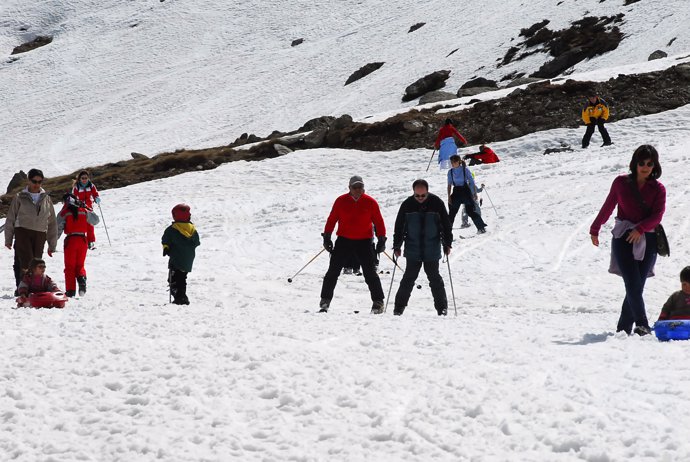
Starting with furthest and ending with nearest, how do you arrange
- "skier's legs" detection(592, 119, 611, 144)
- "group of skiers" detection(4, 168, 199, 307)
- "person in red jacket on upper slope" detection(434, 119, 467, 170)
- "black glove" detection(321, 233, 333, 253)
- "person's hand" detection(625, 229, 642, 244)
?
"skier's legs" detection(592, 119, 611, 144) → "person in red jacket on upper slope" detection(434, 119, 467, 170) → "group of skiers" detection(4, 168, 199, 307) → "black glove" detection(321, 233, 333, 253) → "person's hand" detection(625, 229, 642, 244)

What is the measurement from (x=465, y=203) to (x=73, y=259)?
25.3 ft

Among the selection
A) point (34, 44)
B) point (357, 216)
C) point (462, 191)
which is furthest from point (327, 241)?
point (34, 44)

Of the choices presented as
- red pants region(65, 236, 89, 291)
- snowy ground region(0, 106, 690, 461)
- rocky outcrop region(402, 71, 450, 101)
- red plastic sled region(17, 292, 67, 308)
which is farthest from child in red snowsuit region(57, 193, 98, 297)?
rocky outcrop region(402, 71, 450, 101)

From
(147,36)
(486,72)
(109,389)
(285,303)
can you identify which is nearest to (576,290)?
(285,303)

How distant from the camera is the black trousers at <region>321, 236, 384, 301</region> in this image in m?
9.38

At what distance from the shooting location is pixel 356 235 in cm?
945

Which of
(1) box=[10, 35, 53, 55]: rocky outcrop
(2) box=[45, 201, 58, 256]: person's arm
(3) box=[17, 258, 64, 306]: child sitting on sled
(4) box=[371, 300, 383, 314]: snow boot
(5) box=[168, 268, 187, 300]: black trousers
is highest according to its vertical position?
(1) box=[10, 35, 53, 55]: rocky outcrop

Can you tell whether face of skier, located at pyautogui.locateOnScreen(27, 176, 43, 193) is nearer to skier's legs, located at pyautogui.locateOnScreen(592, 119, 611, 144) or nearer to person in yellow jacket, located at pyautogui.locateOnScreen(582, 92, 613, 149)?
person in yellow jacket, located at pyautogui.locateOnScreen(582, 92, 613, 149)

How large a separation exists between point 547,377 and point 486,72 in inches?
1859

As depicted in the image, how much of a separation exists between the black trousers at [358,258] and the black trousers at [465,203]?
19.2ft

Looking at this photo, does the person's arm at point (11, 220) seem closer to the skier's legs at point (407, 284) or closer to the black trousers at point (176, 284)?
the black trousers at point (176, 284)

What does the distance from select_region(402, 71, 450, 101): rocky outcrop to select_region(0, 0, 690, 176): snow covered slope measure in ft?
3.14

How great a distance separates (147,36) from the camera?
8819 centimetres

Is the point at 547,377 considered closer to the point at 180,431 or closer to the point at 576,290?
the point at 180,431
